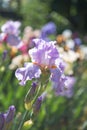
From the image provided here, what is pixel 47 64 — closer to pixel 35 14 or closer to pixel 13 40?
pixel 13 40

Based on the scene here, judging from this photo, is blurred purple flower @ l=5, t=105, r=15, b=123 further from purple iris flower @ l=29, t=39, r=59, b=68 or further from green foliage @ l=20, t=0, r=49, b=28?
green foliage @ l=20, t=0, r=49, b=28

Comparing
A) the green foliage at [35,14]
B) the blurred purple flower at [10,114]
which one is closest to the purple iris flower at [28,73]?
the blurred purple flower at [10,114]

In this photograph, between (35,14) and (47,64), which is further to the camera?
(35,14)

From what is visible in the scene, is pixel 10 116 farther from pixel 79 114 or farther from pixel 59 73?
pixel 79 114

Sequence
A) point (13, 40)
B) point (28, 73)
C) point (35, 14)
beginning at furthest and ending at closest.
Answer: point (35, 14), point (13, 40), point (28, 73)

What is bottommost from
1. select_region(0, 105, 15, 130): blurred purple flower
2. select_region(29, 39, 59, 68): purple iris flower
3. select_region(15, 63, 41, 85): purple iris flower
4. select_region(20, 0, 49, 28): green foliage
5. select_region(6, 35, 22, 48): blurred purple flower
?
select_region(0, 105, 15, 130): blurred purple flower

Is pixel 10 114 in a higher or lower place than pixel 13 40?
lower

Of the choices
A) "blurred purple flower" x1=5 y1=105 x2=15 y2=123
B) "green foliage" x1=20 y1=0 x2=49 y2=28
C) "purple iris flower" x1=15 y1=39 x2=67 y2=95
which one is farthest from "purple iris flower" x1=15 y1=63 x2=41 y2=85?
"green foliage" x1=20 y1=0 x2=49 y2=28

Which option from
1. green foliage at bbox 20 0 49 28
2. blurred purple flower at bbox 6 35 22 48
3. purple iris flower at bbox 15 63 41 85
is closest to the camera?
purple iris flower at bbox 15 63 41 85

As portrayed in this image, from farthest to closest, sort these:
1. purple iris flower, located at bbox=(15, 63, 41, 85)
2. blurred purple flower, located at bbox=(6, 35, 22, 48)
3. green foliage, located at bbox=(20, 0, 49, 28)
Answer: green foliage, located at bbox=(20, 0, 49, 28)
blurred purple flower, located at bbox=(6, 35, 22, 48)
purple iris flower, located at bbox=(15, 63, 41, 85)

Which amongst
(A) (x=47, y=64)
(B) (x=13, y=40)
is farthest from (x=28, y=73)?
(B) (x=13, y=40)

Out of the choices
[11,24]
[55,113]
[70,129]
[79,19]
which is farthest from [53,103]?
[79,19]

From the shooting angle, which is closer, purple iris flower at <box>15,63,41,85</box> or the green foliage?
purple iris flower at <box>15,63,41,85</box>
